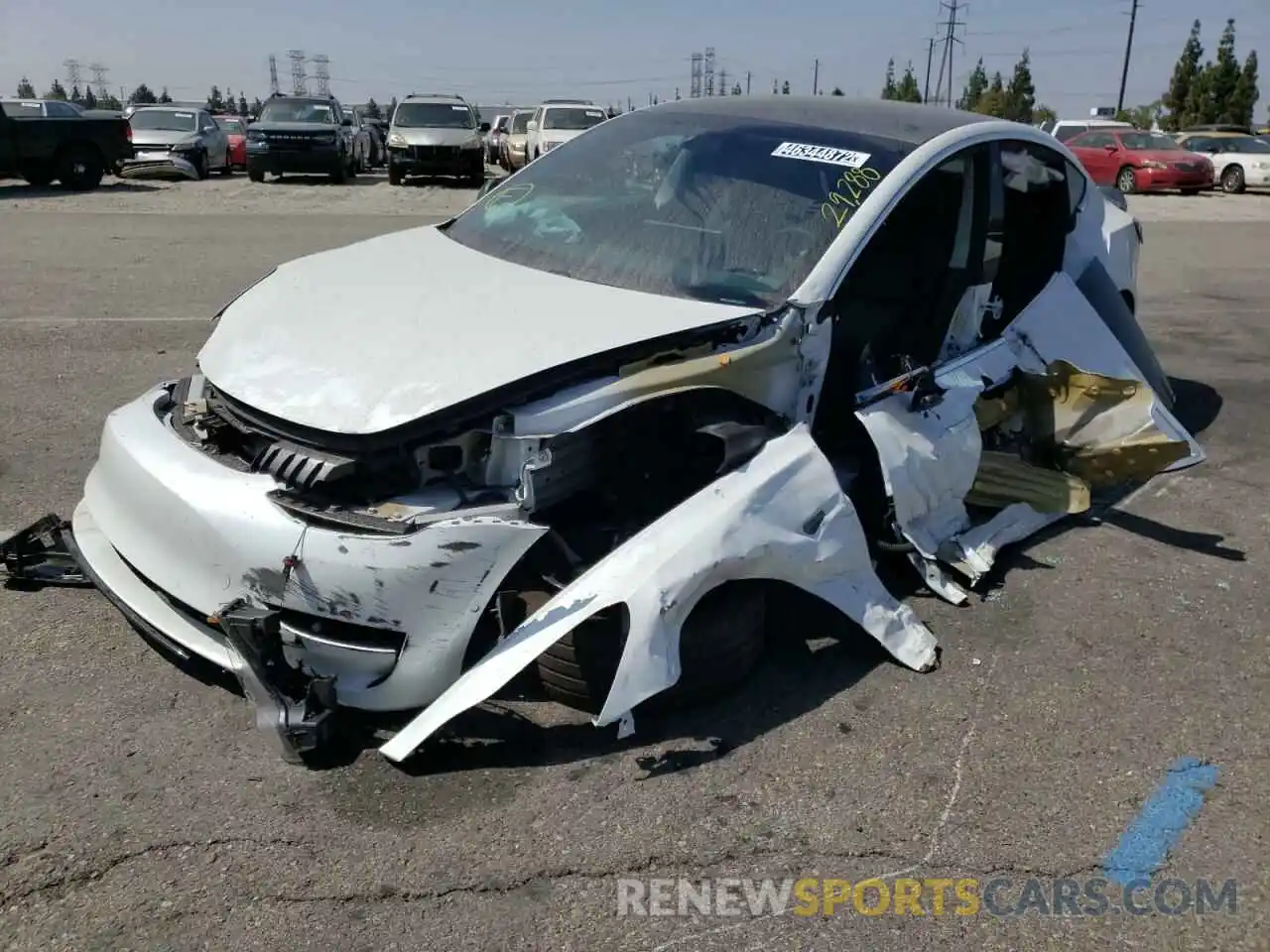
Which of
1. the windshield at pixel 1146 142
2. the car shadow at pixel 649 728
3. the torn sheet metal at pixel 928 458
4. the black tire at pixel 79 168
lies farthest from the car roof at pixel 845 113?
the windshield at pixel 1146 142

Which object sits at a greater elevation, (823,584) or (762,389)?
(762,389)

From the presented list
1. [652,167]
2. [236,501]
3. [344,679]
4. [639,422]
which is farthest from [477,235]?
[344,679]

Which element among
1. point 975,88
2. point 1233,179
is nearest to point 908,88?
point 975,88

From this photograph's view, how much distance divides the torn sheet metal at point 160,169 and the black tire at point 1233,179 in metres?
23.4

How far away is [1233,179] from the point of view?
84.1 ft

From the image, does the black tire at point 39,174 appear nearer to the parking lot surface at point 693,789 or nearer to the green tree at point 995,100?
the parking lot surface at point 693,789

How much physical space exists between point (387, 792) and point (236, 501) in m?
0.89

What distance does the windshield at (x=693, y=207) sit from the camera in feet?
12.5

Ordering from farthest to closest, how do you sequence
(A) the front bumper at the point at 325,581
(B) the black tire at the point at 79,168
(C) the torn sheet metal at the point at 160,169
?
(C) the torn sheet metal at the point at 160,169, (B) the black tire at the point at 79,168, (A) the front bumper at the point at 325,581

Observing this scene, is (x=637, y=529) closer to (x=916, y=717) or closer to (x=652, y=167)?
(x=916, y=717)

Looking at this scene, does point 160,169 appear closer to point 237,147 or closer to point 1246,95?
point 237,147

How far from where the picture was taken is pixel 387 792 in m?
2.82

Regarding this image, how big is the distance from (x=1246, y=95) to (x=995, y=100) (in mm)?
13667

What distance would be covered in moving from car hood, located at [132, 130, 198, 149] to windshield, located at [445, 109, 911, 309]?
20359 mm
